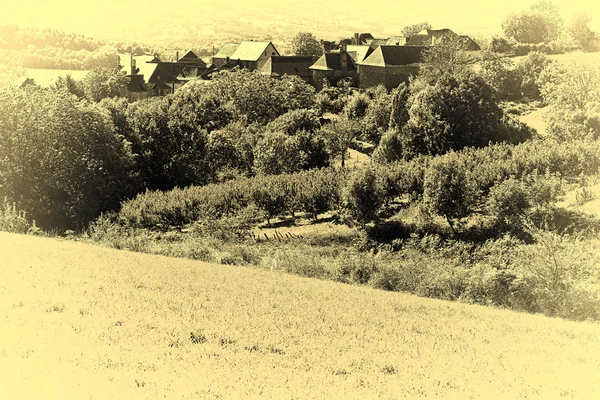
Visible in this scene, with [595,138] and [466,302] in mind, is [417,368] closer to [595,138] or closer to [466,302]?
[466,302]

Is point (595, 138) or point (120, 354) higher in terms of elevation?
point (595, 138)

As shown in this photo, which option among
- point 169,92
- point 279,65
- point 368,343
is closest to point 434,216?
point 368,343

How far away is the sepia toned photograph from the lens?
13.7 m

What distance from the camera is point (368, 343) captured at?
16.1m

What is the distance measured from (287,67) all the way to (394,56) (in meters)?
15.1

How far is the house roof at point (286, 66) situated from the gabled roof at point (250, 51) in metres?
7.01

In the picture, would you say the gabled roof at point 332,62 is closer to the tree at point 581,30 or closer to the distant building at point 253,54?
the distant building at point 253,54

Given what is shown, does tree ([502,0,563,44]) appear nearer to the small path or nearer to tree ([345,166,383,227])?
the small path

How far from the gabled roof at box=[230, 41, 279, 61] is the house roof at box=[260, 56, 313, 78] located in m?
7.01

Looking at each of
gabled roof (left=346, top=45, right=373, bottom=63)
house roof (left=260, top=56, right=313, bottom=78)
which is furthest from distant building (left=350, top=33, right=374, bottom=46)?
house roof (left=260, top=56, right=313, bottom=78)

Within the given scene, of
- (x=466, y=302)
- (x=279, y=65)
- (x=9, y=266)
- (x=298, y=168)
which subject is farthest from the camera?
(x=279, y=65)

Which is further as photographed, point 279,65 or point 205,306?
point 279,65

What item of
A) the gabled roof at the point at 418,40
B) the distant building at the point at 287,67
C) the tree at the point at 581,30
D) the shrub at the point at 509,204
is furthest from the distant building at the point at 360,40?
the shrub at the point at 509,204

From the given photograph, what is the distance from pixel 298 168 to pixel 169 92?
41562mm
